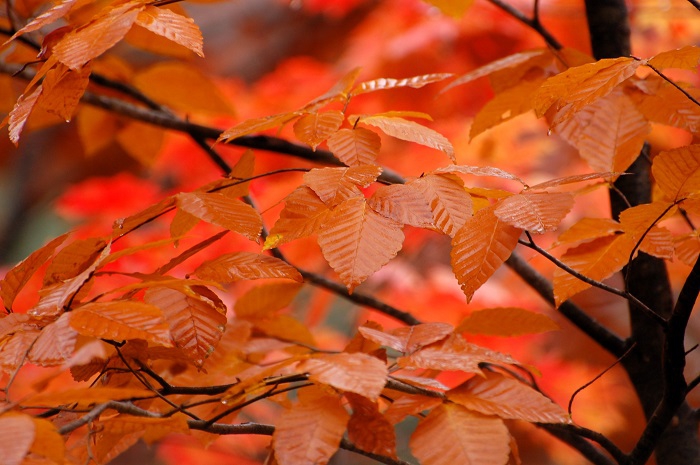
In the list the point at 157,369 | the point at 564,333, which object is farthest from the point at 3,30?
the point at 564,333

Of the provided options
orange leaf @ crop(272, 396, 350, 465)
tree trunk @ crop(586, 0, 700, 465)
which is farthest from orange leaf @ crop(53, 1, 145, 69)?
tree trunk @ crop(586, 0, 700, 465)

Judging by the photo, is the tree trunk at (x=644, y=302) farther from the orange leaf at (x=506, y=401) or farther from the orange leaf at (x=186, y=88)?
the orange leaf at (x=186, y=88)

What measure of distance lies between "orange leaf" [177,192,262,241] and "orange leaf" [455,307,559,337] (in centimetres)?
28

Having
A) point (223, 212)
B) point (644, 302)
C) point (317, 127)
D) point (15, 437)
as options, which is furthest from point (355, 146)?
point (644, 302)

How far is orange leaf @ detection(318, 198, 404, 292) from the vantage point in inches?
20.1

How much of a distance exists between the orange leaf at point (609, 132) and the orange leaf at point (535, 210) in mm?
201

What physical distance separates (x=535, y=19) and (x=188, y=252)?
0.64 meters

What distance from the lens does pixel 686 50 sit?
55 cm

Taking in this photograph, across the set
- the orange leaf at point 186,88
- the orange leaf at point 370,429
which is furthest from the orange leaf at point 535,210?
the orange leaf at point 186,88

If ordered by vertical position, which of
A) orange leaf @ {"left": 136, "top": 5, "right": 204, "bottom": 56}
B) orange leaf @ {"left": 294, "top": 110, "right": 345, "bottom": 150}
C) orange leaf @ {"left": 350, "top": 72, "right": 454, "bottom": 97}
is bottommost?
orange leaf @ {"left": 294, "top": 110, "right": 345, "bottom": 150}

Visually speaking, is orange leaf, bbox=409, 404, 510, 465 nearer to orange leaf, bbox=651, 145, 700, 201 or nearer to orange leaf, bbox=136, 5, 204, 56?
orange leaf, bbox=651, 145, 700, 201

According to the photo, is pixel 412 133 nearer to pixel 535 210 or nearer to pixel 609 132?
pixel 535 210

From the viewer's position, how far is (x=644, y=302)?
2.92 feet

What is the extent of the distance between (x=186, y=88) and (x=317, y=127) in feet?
1.56
